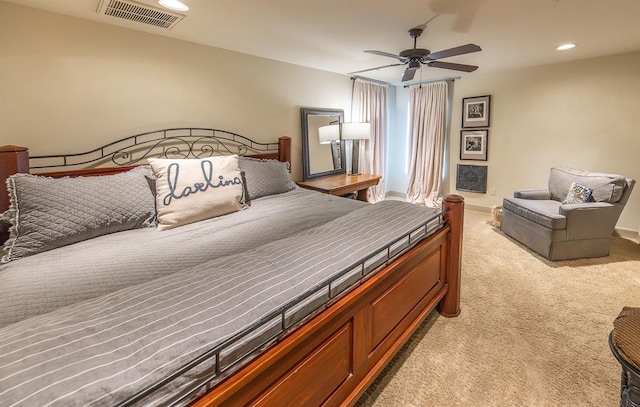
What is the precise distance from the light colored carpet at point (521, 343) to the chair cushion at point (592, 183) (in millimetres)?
694

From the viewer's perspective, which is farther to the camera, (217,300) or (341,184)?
(341,184)

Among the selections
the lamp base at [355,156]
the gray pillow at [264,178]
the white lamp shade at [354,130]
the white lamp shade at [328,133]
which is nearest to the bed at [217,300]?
the gray pillow at [264,178]

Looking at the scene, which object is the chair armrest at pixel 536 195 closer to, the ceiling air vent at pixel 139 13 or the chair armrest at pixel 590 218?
the chair armrest at pixel 590 218

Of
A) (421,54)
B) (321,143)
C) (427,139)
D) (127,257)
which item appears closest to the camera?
(127,257)

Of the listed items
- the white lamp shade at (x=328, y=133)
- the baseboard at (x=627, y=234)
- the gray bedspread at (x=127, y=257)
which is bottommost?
the baseboard at (x=627, y=234)

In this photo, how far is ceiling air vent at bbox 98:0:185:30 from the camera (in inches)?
80.3

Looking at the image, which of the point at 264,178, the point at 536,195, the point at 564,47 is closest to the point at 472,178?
the point at 536,195

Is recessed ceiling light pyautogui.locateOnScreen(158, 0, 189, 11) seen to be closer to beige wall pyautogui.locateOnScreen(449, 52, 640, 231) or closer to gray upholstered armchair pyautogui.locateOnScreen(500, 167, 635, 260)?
gray upholstered armchair pyautogui.locateOnScreen(500, 167, 635, 260)

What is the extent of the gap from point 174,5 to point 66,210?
1515mm

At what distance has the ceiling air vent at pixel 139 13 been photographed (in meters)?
2.04

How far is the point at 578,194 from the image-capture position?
3.33 metres

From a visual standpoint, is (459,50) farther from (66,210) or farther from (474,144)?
(474,144)

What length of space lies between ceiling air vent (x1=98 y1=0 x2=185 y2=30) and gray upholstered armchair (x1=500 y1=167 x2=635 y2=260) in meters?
3.91

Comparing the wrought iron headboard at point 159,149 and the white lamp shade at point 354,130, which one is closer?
the wrought iron headboard at point 159,149
